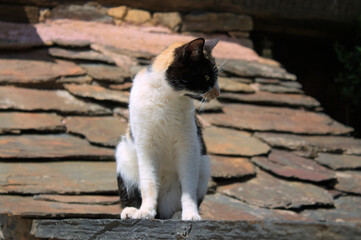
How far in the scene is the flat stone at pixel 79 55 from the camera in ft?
14.4

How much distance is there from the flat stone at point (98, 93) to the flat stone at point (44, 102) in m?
0.06

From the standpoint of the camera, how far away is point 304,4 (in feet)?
17.9

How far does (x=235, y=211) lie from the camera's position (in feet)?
10.4

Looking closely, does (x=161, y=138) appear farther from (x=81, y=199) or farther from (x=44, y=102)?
(x=44, y=102)

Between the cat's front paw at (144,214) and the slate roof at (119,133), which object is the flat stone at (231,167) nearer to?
the slate roof at (119,133)

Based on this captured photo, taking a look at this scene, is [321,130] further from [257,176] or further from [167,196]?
[167,196]

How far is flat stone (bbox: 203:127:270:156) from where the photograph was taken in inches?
153

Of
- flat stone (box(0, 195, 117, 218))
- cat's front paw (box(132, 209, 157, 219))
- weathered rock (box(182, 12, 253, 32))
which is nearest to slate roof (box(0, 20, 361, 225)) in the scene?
flat stone (box(0, 195, 117, 218))

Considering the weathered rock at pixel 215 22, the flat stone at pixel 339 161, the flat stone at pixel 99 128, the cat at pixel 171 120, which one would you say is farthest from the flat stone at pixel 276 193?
the weathered rock at pixel 215 22

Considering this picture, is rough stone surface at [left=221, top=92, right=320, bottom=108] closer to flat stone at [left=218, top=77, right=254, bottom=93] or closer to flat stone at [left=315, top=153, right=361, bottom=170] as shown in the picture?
flat stone at [left=218, top=77, right=254, bottom=93]

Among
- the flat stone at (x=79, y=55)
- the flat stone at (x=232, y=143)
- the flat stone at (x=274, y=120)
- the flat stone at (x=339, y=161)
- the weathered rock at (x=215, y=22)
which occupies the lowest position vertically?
the flat stone at (x=339, y=161)

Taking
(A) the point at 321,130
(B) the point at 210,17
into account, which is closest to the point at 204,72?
(A) the point at 321,130

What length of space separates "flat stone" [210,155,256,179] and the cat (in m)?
0.76

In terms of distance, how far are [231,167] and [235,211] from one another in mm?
561
